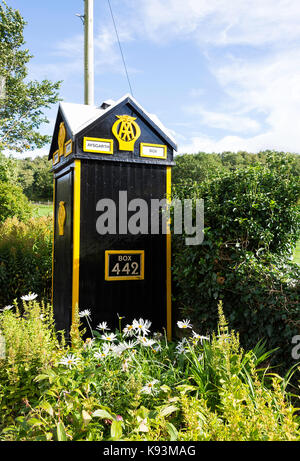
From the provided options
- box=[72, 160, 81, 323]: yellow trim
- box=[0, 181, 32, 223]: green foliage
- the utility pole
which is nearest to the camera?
box=[72, 160, 81, 323]: yellow trim

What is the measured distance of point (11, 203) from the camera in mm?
9977

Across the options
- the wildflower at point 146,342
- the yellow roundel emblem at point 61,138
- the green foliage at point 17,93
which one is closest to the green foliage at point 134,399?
the wildflower at point 146,342

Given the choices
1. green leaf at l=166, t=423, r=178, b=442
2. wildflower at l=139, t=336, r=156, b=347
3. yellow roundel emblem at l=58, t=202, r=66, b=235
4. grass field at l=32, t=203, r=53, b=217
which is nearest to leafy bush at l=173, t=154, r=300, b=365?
wildflower at l=139, t=336, r=156, b=347

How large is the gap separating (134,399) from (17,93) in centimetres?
1960

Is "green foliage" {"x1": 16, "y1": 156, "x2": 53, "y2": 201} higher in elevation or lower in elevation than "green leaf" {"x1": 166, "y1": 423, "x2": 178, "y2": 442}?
higher

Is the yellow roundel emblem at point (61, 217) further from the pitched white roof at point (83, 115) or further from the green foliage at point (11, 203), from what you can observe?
the green foliage at point (11, 203)

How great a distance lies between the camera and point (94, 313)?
174 inches

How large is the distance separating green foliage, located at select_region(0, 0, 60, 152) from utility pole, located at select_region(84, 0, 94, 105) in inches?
450

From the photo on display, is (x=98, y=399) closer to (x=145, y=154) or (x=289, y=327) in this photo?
(x=289, y=327)

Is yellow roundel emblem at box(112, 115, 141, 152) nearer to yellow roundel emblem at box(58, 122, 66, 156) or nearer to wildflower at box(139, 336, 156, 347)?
yellow roundel emblem at box(58, 122, 66, 156)

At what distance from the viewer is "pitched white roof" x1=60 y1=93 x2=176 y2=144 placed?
4383 millimetres

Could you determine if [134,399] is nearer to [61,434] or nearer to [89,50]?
[61,434]

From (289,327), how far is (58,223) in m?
3.40
